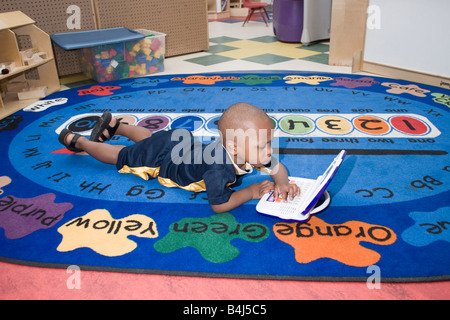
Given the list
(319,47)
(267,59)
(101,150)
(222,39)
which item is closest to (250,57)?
(267,59)

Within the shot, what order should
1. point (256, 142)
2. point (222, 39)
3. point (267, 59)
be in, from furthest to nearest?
point (222, 39), point (267, 59), point (256, 142)

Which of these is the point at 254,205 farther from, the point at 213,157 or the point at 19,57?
the point at 19,57

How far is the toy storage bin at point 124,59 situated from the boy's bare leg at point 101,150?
152cm

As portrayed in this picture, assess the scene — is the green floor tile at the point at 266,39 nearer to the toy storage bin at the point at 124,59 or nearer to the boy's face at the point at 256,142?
the toy storage bin at the point at 124,59

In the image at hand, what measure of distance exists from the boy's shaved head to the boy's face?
1 cm

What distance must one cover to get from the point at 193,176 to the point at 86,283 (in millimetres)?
531

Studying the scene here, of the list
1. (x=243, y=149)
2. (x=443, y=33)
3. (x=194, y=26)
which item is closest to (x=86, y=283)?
(x=243, y=149)

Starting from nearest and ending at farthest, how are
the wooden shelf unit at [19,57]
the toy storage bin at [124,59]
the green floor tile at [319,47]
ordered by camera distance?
the wooden shelf unit at [19,57]
the toy storage bin at [124,59]
the green floor tile at [319,47]

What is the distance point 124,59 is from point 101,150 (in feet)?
5.59

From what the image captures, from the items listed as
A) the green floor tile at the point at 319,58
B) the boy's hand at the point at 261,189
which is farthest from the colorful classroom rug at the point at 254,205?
the green floor tile at the point at 319,58

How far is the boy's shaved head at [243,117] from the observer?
47.8 inches

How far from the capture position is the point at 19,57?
2.51 meters

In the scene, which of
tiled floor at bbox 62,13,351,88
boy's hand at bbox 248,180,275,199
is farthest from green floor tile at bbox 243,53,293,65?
boy's hand at bbox 248,180,275,199

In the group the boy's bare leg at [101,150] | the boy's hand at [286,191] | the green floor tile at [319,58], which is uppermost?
the green floor tile at [319,58]
